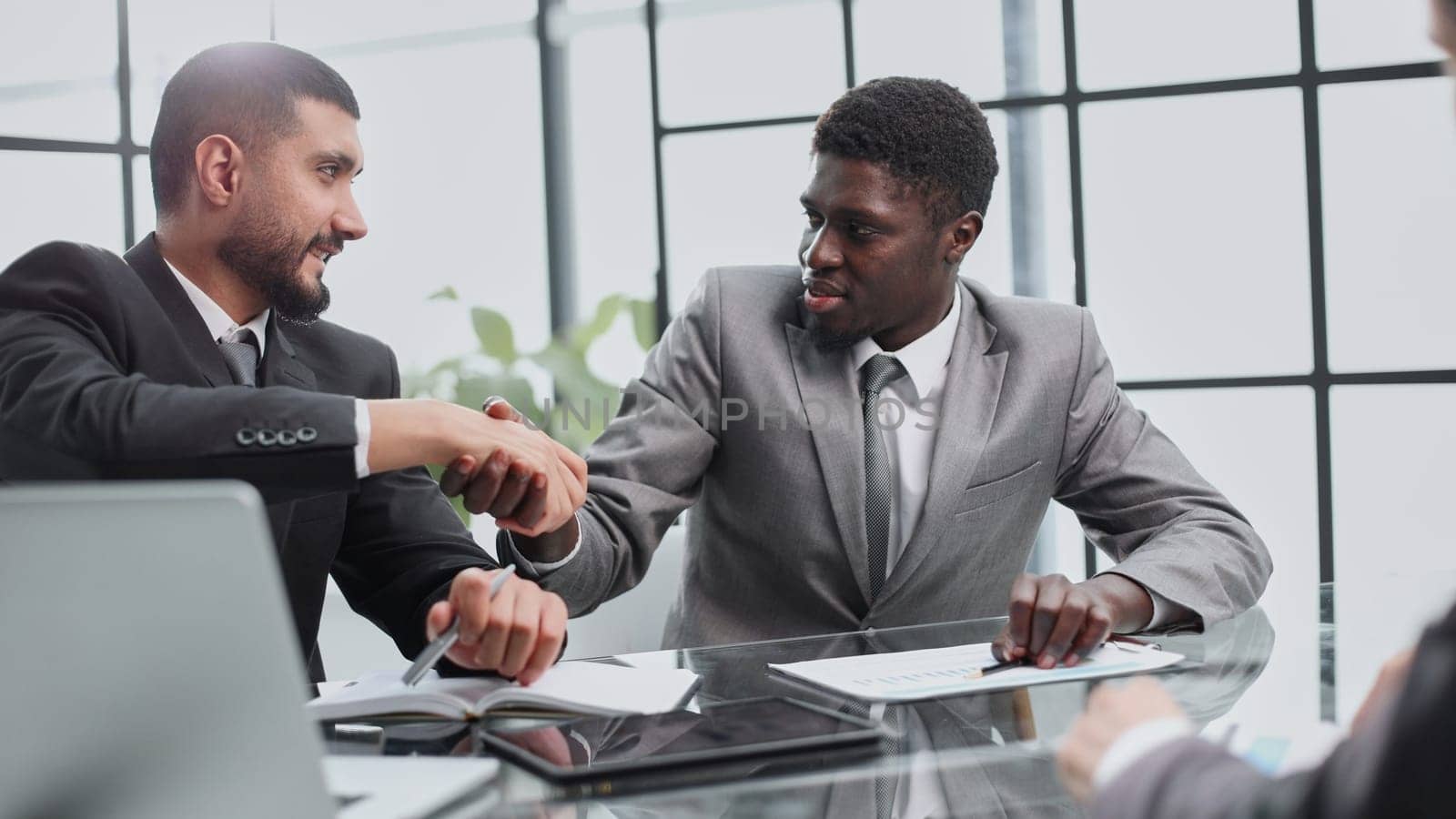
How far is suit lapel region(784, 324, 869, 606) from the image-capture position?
2.03 meters

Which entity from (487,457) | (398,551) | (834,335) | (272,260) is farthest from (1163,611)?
(272,260)

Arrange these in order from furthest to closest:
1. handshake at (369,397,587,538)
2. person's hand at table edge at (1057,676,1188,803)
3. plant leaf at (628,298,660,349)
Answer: plant leaf at (628,298,660,349)
handshake at (369,397,587,538)
person's hand at table edge at (1057,676,1188,803)

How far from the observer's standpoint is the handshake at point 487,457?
1344mm

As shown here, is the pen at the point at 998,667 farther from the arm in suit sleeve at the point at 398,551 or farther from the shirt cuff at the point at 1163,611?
the arm in suit sleeve at the point at 398,551

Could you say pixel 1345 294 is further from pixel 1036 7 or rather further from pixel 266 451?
pixel 266 451

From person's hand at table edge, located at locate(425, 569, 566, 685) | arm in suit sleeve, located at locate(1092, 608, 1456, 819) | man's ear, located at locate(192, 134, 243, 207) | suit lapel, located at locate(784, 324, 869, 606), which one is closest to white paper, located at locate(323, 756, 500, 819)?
person's hand at table edge, located at locate(425, 569, 566, 685)

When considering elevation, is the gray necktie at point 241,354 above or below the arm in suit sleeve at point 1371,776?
above

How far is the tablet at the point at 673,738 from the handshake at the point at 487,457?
328 mm

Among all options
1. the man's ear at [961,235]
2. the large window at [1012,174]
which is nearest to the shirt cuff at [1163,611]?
the man's ear at [961,235]

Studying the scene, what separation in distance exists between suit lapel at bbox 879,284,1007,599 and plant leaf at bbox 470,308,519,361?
6.49ft

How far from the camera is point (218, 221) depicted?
67.4 inches

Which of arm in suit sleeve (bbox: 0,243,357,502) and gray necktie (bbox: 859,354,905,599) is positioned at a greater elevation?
arm in suit sleeve (bbox: 0,243,357,502)

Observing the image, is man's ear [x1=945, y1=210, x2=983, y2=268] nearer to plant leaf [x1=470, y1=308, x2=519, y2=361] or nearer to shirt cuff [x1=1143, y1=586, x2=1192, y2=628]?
shirt cuff [x1=1143, y1=586, x2=1192, y2=628]

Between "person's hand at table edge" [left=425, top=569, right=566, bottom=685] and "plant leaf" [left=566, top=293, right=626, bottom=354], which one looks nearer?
"person's hand at table edge" [left=425, top=569, right=566, bottom=685]
